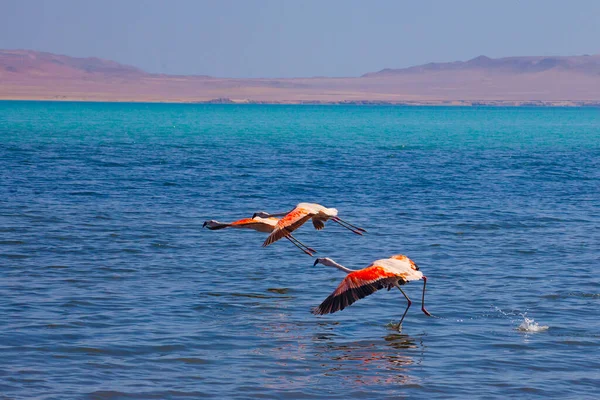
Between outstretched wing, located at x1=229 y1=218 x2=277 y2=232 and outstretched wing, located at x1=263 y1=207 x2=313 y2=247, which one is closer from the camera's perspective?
outstretched wing, located at x1=263 y1=207 x2=313 y2=247

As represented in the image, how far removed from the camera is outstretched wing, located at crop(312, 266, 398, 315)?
12641 millimetres

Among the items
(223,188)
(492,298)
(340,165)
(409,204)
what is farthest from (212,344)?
(340,165)

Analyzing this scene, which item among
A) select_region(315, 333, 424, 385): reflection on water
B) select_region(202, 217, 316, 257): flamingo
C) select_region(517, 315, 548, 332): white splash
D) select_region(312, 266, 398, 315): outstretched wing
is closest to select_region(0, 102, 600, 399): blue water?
select_region(315, 333, 424, 385): reflection on water

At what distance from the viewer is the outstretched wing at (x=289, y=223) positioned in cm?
1484

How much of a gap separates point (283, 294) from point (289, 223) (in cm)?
130

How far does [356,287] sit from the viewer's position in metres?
12.8

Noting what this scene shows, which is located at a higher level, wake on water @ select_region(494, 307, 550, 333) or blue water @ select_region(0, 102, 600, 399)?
wake on water @ select_region(494, 307, 550, 333)

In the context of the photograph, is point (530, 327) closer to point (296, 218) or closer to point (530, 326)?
point (530, 326)

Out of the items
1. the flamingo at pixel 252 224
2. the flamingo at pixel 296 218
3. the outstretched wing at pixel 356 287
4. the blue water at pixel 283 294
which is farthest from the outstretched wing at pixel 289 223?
the outstretched wing at pixel 356 287

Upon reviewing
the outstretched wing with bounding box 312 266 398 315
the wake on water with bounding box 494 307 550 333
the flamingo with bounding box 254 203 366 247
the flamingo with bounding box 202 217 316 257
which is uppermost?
the flamingo with bounding box 254 203 366 247

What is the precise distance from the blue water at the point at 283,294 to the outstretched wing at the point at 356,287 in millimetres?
552

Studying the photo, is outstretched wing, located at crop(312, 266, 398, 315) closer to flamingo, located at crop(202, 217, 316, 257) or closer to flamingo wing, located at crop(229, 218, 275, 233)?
flamingo, located at crop(202, 217, 316, 257)

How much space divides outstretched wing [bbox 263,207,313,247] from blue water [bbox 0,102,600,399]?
1.06 meters

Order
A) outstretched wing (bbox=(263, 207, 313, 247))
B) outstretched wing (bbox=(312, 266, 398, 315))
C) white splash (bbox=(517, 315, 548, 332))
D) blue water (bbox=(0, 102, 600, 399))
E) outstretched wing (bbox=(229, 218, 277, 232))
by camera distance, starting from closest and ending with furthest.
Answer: blue water (bbox=(0, 102, 600, 399)), outstretched wing (bbox=(312, 266, 398, 315)), white splash (bbox=(517, 315, 548, 332)), outstretched wing (bbox=(263, 207, 313, 247)), outstretched wing (bbox=(229, 218, 277, 232))
